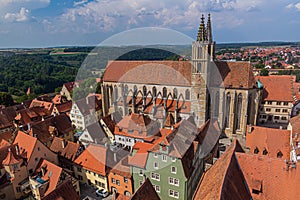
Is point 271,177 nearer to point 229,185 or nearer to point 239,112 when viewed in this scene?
point 229,185

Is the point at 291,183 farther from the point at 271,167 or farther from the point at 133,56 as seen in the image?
the point at 133,56

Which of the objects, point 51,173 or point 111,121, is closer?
point 51,173

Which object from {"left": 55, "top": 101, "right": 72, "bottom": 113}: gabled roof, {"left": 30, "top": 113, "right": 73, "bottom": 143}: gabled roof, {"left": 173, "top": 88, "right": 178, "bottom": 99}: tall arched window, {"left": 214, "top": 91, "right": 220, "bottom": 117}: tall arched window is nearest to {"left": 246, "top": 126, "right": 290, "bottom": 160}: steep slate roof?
{"left": 214, "top": 91, "right": 220, "bottom": 117}: tall arched window

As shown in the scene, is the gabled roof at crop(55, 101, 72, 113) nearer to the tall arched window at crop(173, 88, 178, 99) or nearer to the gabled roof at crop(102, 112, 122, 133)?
the gabled roof at crop(102, 112, 122, 133)

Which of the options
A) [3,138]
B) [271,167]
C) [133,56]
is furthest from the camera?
[133,56]

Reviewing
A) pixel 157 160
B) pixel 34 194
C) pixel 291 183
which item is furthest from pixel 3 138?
pixel 291 183

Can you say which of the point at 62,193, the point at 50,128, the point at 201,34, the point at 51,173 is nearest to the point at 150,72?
the point at 201,34

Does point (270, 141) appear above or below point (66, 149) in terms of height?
above
